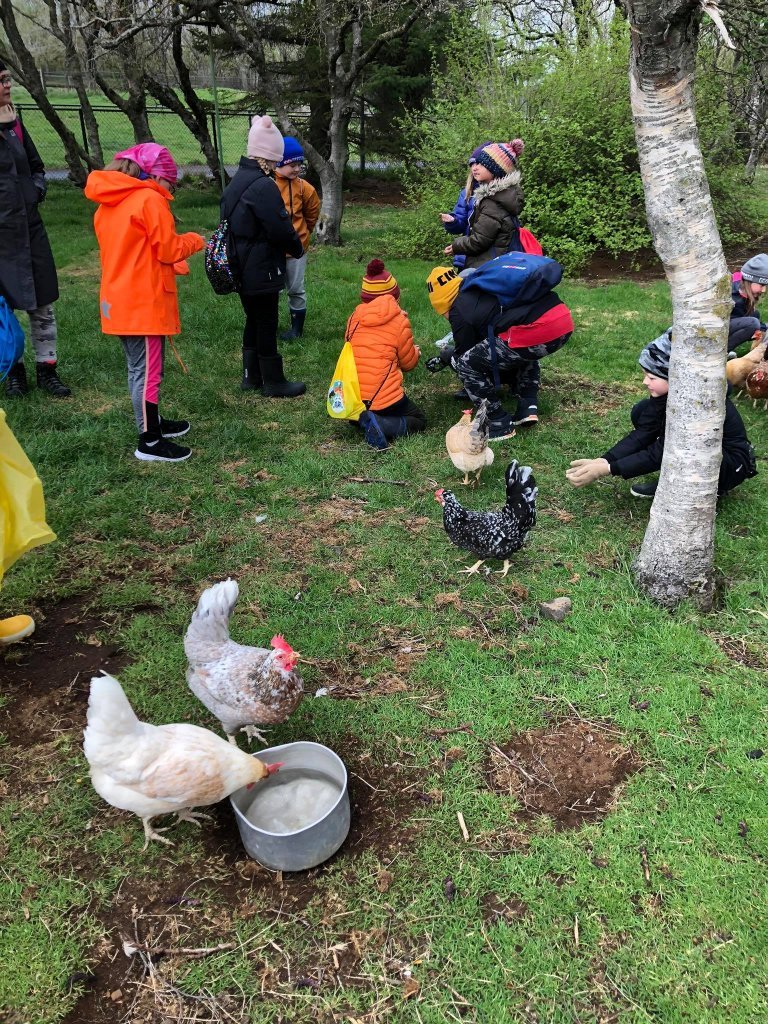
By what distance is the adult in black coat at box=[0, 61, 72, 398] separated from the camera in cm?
534

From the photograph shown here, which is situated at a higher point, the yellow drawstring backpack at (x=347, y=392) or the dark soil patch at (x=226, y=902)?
the yellow drawstring backpack at (x=347, y=392)

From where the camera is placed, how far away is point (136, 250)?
4.59 meters

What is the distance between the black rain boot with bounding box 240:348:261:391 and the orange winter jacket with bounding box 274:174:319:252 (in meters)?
1.21

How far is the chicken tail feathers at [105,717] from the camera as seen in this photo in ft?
7.36

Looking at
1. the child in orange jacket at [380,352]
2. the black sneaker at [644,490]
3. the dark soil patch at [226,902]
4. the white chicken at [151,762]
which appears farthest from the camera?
the child in orange jacket at [380,352]

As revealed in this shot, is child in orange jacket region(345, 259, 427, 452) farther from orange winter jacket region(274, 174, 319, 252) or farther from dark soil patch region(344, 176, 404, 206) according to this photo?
dark soil patch region(344, 176, 404, 206)

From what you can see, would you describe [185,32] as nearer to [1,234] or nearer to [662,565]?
[1,234]

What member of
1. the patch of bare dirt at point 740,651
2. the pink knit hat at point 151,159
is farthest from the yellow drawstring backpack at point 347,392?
the patch of bare dirt at point 740,651

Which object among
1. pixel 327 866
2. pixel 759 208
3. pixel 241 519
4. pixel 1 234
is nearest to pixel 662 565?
pixel 327 866

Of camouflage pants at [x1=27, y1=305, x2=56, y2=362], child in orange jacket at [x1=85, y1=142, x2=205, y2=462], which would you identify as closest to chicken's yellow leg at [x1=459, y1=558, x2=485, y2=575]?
child in orange jacket at [x1=85, y1=142, x2=205, y2=462]

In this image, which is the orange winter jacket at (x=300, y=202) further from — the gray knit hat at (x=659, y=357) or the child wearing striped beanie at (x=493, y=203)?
the gray knit hat at (x=659, y=357)

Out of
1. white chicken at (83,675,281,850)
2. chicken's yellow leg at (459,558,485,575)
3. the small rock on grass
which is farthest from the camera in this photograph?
chicken's yellow leg at (459,558,485,575)

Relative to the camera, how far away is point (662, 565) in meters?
3.61

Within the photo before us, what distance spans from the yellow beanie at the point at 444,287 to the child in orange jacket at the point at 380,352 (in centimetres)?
40
